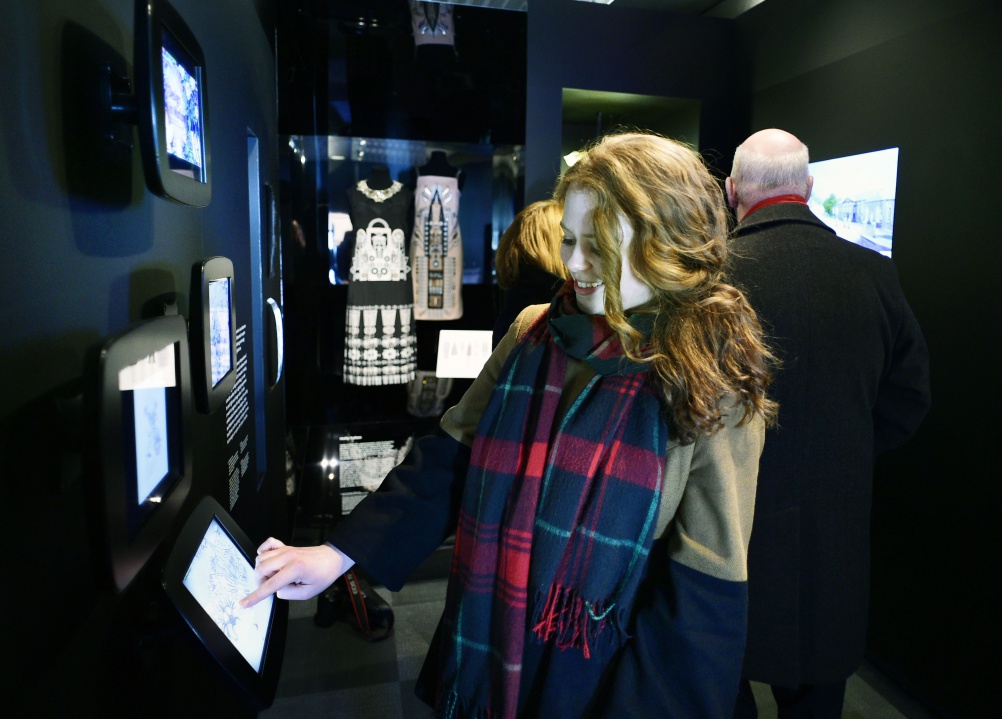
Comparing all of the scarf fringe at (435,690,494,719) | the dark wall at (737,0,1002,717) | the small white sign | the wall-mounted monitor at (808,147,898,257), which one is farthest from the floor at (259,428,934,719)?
the wall-mounted monitor at (808,147,898,257)

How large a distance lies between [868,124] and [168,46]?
8.44ft

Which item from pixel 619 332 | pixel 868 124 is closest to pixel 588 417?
pixel 619 332

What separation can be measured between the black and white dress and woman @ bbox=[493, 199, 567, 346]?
1.32m

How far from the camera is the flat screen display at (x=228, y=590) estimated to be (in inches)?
37.0

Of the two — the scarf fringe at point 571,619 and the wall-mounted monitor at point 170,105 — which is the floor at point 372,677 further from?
the wall-mounted monitor at point 170,105

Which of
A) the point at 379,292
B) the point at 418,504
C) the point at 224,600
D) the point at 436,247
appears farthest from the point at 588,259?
the point at 436,247

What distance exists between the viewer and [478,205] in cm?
368

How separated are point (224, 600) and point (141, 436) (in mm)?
329

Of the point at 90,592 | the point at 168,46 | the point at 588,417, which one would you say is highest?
the point at 168,46

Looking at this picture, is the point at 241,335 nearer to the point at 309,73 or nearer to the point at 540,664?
the point at 540,664

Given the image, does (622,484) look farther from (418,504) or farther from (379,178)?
(379,178)

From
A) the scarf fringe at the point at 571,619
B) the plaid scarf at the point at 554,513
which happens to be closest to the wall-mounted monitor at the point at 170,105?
the plaid scarf at the point at 554,513

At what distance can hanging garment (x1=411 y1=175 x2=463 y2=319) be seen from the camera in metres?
3.57

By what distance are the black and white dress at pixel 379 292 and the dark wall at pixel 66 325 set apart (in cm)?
214
